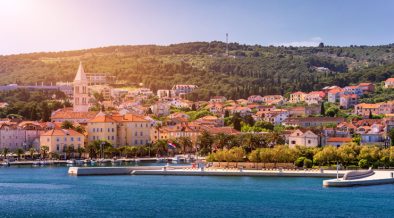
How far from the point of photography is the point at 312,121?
9800cm

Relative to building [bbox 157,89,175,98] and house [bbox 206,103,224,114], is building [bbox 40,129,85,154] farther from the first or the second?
building [bbox 157,89,175,98]

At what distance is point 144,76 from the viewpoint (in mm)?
162750

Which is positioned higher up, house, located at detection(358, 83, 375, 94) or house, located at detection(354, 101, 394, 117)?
house, located at detection(358, 83, 375, 94)

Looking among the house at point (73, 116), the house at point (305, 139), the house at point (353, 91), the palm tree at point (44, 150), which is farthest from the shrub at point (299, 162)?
the house at point (353, 91)

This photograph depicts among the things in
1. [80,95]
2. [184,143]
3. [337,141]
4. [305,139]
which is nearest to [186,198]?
[305,139]

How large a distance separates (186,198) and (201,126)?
50500mm

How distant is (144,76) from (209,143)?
8425cm

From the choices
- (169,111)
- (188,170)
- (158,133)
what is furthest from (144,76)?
(188,170)

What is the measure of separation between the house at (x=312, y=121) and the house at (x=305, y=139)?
2181 cm

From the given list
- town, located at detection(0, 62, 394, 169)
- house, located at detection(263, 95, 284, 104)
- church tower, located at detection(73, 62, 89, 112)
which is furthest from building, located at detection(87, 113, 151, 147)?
house, located at detection(263, 95, 284, 104)

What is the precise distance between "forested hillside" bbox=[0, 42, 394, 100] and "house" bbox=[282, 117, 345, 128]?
34.1 metres

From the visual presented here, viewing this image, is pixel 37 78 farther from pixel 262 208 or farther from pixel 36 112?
pixel 262 208

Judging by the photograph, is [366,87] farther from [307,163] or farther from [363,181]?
[363,181]

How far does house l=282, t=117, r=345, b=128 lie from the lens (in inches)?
3785
